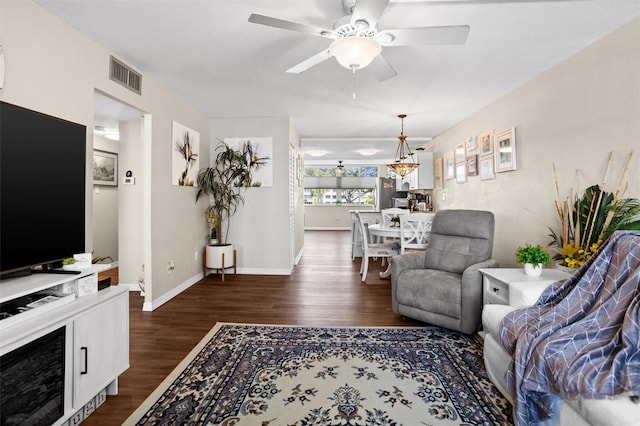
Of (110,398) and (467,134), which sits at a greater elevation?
(467,134)

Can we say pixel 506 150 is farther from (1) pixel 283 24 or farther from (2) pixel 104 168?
(2) pixel 104 168

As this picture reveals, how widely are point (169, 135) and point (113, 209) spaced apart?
271 cm

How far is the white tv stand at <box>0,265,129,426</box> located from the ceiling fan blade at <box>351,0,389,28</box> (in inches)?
81.5

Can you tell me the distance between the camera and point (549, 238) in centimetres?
319

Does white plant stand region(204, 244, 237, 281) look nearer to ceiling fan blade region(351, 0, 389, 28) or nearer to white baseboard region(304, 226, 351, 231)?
ceiling fan blade region(351, 0, 389, 28)

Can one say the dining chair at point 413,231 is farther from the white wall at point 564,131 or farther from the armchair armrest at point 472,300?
the armchair armrest at point 472,300

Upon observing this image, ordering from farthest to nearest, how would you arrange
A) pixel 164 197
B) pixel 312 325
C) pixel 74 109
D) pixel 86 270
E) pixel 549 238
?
1. pixel 164 197
2. pixel 549 238
3. pixel 312 325
4. pixel 74 109
5. pixel 86 270

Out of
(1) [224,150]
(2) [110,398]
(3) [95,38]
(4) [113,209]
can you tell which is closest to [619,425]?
(2) [110,398]

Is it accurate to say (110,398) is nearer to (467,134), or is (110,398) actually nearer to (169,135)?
(169,135)

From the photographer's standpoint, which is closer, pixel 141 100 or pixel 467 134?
pixel 141 100

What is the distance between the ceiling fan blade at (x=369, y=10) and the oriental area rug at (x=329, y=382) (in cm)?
220

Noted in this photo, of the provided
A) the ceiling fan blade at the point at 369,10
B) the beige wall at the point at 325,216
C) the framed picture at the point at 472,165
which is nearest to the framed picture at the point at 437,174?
the framed picture at the point at 472,165

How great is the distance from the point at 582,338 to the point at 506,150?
306 centimetres

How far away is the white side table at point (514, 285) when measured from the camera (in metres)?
2.08
